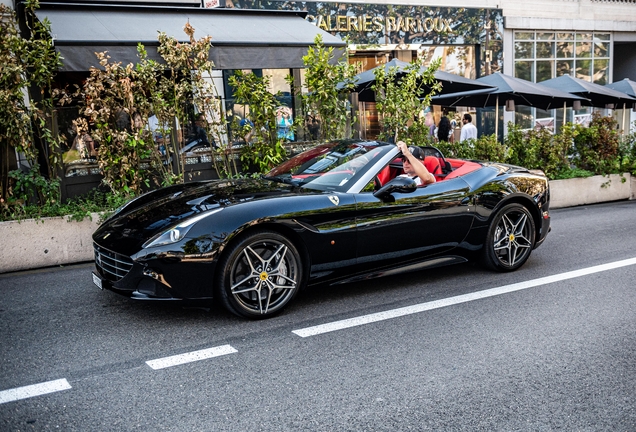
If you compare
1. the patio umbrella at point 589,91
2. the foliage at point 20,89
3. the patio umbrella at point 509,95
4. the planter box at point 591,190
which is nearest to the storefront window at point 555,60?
the patio umbrella at point 589,91

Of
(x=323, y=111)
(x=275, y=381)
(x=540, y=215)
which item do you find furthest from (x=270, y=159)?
(x=275, y=381)

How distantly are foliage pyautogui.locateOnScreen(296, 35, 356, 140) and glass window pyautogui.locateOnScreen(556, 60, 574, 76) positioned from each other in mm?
16655

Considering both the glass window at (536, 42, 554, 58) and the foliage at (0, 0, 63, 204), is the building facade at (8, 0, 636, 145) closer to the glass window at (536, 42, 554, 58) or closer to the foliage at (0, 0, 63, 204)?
the glass window at (536, 42, 554, 58)

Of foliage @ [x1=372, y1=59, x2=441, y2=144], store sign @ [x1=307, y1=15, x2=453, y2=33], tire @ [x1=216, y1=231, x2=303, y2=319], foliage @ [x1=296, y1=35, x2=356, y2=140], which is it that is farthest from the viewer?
store sign @ [x1=307, y1=15, x2=453, y2=33]

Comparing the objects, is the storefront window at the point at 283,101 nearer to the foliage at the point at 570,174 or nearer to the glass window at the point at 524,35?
the foliage at the point at 570,174

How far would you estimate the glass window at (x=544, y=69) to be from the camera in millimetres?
23922

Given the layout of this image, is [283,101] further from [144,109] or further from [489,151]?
[489,151]

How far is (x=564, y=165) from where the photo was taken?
12.7 m

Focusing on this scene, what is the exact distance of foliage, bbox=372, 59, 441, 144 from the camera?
1074 cm

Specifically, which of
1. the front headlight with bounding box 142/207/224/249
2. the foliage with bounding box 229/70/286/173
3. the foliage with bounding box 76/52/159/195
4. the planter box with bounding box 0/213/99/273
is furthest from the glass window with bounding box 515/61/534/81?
the front headlight with bounding box 142/207/224/249

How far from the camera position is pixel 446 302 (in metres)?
5.64

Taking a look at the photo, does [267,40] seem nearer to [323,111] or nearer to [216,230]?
[323,111]

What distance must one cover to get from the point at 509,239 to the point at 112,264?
153 inches

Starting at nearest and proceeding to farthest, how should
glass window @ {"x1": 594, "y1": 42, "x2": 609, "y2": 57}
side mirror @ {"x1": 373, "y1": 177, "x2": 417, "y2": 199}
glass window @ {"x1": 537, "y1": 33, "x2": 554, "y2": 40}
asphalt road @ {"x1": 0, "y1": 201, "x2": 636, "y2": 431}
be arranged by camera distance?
asphalt road @ {"x1": 0, "y1": 201, "x2": 636, "y2": 431} < side mirror @ {"x1": 373, "y1": 177, "x2": 417, "y2": 199} < glass window @ {"x1": 537, "y1": 33, "x2": 554, "y2": 40} < glass window @ {"x1": 594, "y1": 42, "x2": 609, "y2": 57}
